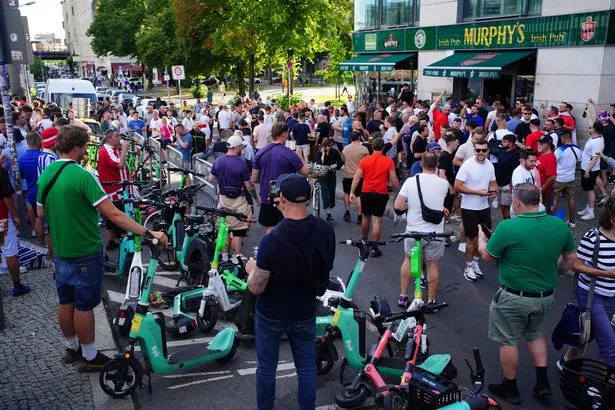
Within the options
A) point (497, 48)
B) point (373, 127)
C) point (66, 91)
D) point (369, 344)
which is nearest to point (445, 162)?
point (369, 344)

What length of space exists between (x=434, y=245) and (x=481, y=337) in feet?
3.56

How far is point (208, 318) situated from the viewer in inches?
233

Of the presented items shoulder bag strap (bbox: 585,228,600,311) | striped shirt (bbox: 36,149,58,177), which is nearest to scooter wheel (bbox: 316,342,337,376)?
shoulder bag strap (bbox: 585,228,600,311)

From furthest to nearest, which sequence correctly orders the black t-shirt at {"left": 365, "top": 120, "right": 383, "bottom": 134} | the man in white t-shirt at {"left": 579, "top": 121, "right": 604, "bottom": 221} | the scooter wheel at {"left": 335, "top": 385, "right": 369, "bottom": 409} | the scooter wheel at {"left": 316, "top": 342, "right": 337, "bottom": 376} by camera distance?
the black t-shirt at {"left": 365, "top": 120, "right": 383, "bottom": 134} → the man in white t-shirt at {"left": 579, "top": 121, "right": 604, "bottom": 221} → the scooter wheel at {"left": 316, "top": 342, "right": 337, "bottom": 376} → the scooter wheel at {"left": 335, "top": 385, "right": 369, "bottom": 409}

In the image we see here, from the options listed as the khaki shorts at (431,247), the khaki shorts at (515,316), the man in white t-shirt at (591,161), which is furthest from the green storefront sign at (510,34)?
the khaki shorts at (515,316)

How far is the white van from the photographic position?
24.0m

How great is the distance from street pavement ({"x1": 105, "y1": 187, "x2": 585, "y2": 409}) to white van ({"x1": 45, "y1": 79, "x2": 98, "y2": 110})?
18673 mm

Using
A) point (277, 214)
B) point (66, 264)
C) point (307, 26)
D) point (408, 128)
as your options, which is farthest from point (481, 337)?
point (307, 26)

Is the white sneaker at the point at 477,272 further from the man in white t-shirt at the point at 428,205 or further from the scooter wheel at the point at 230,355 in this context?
the scooter wheel at the point at 230,355

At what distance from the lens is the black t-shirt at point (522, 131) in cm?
1237

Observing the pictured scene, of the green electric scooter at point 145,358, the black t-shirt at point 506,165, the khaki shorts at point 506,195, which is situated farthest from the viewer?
the black t-shirt at point 506,165

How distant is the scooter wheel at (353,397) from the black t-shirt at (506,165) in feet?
19.4

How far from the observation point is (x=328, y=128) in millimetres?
14906

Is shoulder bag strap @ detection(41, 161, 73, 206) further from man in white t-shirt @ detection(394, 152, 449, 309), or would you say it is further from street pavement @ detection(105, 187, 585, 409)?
man in white t-shirt @ detection(394, 152, 449, 309)
